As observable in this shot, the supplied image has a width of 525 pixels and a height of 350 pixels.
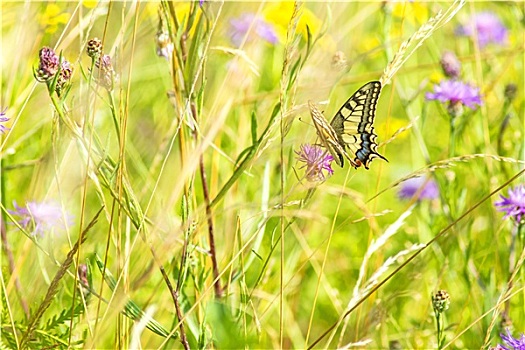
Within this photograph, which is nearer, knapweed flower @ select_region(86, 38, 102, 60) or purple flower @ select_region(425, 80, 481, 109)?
knapweed flower @ select_region(86, 38, 102, 60)

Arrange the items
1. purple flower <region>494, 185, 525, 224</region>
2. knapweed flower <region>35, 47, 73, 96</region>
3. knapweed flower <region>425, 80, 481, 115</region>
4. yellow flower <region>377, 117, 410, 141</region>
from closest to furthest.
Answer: knapweed flower <region>35, 47, 73, 96</region> → purple flower <region>494, 185, 525, 224</region> → knapweed flower <region>425, 80, 481, 115</region> → yellow flower <region>377, 117, 410, 141</region>

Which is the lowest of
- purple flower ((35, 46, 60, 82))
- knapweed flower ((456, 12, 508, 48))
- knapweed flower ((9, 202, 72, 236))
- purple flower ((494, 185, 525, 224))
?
knapweed flower ((9, 202, 72, 236))

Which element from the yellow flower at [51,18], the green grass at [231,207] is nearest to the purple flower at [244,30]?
the green grass at [231,207]

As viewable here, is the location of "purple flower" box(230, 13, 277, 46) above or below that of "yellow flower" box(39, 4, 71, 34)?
above

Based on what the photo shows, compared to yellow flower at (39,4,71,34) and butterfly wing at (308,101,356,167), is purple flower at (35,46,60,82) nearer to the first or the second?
butterfly wing at (308,101,356,167)

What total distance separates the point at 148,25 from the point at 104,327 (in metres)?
1.03

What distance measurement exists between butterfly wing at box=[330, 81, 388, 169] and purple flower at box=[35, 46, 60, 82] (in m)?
0.39

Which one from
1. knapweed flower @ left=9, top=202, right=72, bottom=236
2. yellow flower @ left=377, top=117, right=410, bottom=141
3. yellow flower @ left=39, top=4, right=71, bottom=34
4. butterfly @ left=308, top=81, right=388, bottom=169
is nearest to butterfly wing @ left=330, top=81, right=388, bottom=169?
butterfly @ left=308, top=81, right=388, bottom=169

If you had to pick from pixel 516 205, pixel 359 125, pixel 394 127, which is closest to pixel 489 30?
pixel 394 127

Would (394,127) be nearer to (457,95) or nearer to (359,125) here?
(457,95)

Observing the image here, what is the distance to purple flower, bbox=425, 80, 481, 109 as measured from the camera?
1.57 meters

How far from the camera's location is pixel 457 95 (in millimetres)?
1579

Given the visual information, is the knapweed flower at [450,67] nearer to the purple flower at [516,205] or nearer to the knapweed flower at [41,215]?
the purple flower at [516,205]

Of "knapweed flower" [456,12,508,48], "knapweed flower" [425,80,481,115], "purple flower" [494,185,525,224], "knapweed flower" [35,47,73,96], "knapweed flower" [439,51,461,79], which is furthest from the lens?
"knapweed flower" [456,12,508,48]
